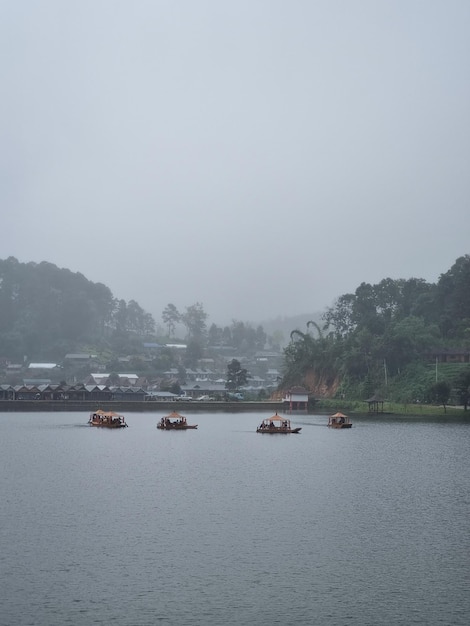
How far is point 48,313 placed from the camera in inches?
7032

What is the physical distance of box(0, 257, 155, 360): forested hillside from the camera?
568 feet

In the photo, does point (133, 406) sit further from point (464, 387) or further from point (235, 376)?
point (464, 387)

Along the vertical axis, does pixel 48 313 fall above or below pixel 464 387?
above

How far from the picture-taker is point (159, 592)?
844 inches

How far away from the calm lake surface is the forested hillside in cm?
12431

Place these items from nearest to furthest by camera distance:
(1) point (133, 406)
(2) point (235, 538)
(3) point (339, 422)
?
1. (2) point (235, 538)
2. (3) point (339, 422)
3. (1) point (133, 406)

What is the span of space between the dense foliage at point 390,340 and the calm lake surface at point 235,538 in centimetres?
4157

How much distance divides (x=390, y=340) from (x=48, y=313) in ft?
333

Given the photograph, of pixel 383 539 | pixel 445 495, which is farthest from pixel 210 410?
pixel 383 539

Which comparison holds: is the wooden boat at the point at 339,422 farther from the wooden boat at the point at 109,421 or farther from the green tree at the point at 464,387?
the wooden boat at the point at 109,421

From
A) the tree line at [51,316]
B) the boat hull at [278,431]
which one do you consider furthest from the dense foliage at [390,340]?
the tree line at [51,316]

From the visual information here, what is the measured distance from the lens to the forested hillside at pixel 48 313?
6816 inches

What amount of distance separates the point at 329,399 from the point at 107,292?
101 metres

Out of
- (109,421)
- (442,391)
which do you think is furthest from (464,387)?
(109,421)
